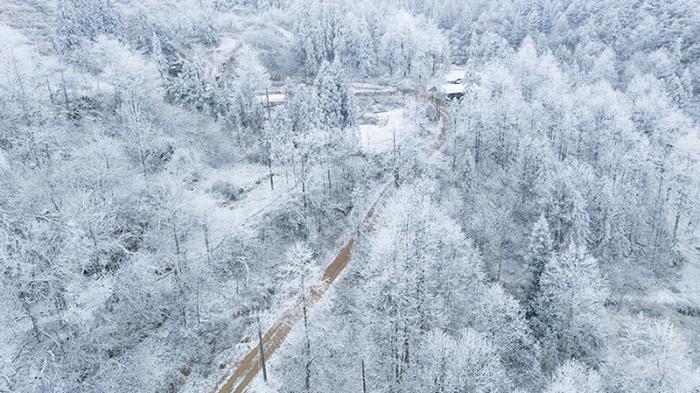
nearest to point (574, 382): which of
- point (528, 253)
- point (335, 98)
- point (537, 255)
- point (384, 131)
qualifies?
point (537, 255)

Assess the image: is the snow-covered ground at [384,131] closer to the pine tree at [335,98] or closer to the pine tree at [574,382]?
the pine tree at [335,98]

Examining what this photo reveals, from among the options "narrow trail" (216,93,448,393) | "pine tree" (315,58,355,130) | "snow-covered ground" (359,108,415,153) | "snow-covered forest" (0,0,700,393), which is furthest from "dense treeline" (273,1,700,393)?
"pine tree" (315,58,355,130)

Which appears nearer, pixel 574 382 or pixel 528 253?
pixel 574 382

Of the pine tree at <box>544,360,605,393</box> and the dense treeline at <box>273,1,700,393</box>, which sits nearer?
the pine tree at <box>544,360,605,393</box>

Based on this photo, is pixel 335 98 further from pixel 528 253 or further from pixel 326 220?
pixel 528 253

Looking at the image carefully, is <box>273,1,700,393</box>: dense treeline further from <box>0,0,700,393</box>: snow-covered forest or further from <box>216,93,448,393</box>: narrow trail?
<box>216,93,448,393</box>: narrow trail

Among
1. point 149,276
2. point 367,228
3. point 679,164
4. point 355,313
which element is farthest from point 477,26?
point 149,276
